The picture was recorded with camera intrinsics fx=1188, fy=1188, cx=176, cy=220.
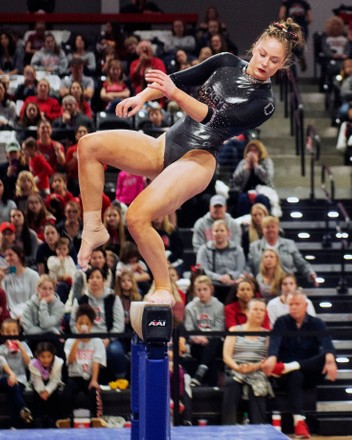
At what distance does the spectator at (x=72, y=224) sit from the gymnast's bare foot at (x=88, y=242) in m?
4.24

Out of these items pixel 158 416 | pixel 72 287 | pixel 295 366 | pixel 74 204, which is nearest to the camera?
pixel 158 416

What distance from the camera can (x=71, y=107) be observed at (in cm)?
1270

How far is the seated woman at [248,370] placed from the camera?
9344 mm

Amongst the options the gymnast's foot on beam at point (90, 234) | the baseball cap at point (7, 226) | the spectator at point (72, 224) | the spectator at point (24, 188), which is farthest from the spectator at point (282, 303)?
the gymnast's foot on beam at point (90, 234)

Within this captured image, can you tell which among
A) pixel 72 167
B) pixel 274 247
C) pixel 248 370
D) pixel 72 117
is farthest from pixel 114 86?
pixel 248 370

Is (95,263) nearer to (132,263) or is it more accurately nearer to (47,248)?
(132,263)

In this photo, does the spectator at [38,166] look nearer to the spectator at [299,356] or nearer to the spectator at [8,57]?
the spectator at [299,356]

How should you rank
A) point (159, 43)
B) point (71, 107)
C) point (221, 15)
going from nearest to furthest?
point (71, 107)
point (159, 43)
point (221, 15)

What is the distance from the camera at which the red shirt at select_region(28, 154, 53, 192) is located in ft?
38.5

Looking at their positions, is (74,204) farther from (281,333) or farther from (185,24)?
(185,24)

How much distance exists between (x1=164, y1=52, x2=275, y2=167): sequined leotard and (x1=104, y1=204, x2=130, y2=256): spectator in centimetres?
415

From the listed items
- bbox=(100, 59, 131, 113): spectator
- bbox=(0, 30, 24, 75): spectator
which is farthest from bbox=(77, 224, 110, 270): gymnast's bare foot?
bbox=(0, 30, 24, 75): spectator

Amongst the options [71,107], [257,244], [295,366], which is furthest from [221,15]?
[295,366]

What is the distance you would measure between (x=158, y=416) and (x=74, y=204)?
15.8 ft
